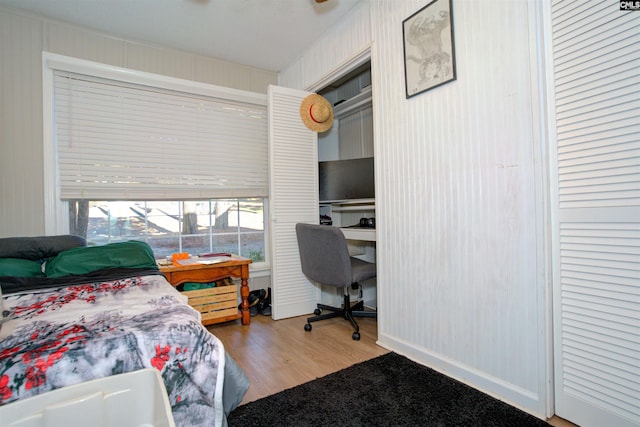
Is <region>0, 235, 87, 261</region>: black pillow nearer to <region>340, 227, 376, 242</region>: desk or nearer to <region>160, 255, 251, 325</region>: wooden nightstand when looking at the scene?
<region>160, 255, 251, 325</region>: wooden nightstand

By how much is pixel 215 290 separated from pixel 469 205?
218 cm

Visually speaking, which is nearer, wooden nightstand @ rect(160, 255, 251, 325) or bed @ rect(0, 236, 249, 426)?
bed @ rect(0, 236, 249, 426)

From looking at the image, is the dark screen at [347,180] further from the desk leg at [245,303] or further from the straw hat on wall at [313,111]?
the desk leg at [245,303]

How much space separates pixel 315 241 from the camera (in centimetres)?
262

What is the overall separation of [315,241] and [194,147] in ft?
5.08

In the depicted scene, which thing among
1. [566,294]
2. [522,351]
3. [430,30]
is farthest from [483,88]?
[522,351]

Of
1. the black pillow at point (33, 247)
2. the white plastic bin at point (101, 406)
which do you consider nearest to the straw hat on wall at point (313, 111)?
the black pillow at point (33, 247)

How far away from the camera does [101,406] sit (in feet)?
2.64

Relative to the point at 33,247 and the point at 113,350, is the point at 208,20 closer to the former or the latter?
the point at 33,247

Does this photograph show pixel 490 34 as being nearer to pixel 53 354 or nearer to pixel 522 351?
pixel 522 351

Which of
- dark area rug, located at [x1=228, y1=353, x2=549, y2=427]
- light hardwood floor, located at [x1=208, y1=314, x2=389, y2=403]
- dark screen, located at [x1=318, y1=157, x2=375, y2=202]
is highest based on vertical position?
dark screen, located at [x1=318, y1=157, x2=375, y2=202]

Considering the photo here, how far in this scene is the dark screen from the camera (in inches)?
117

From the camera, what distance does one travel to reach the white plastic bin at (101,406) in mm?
747

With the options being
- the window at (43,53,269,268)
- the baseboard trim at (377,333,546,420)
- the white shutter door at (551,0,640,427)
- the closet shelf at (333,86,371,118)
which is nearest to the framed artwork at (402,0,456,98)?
the white shutter door at (551,0,640,427)
